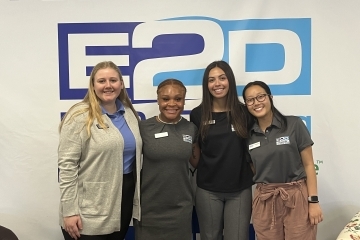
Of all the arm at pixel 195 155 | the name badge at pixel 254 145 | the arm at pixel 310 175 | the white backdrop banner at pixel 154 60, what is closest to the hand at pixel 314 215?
the arm at pixel 310 175

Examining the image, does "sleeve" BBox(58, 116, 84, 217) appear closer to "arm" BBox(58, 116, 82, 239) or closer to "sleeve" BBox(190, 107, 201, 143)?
"arm" BBox(58, 116, 82, 239)

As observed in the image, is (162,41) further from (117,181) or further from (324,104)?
(324,104)

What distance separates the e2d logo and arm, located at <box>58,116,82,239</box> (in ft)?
2.27

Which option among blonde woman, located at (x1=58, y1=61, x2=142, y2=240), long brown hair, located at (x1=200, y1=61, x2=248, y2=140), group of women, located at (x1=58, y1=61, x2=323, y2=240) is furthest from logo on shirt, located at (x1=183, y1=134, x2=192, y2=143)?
blonde woman, located at (x1=58, y1=61, x2=142, y2=240)

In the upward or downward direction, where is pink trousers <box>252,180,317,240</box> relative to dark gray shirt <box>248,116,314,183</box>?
downward

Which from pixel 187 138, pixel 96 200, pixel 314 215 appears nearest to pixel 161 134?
pixel 187 138

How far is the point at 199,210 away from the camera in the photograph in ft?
6.64

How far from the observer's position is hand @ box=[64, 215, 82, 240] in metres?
1.67

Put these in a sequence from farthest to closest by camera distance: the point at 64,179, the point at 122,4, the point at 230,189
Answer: the point at 122,4 → the point at 230,189 → the point at 64,179

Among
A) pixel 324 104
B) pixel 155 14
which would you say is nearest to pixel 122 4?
pixel 155 14

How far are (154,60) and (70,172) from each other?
3.24 feet

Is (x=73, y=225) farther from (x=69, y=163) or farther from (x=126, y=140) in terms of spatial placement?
(x=126, y=140)

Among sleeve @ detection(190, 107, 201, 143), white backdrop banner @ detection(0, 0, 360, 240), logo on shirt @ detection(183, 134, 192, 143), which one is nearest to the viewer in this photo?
logo on shirt @ detection(183, 134, 192, 143)

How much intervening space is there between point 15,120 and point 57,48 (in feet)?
1.90
